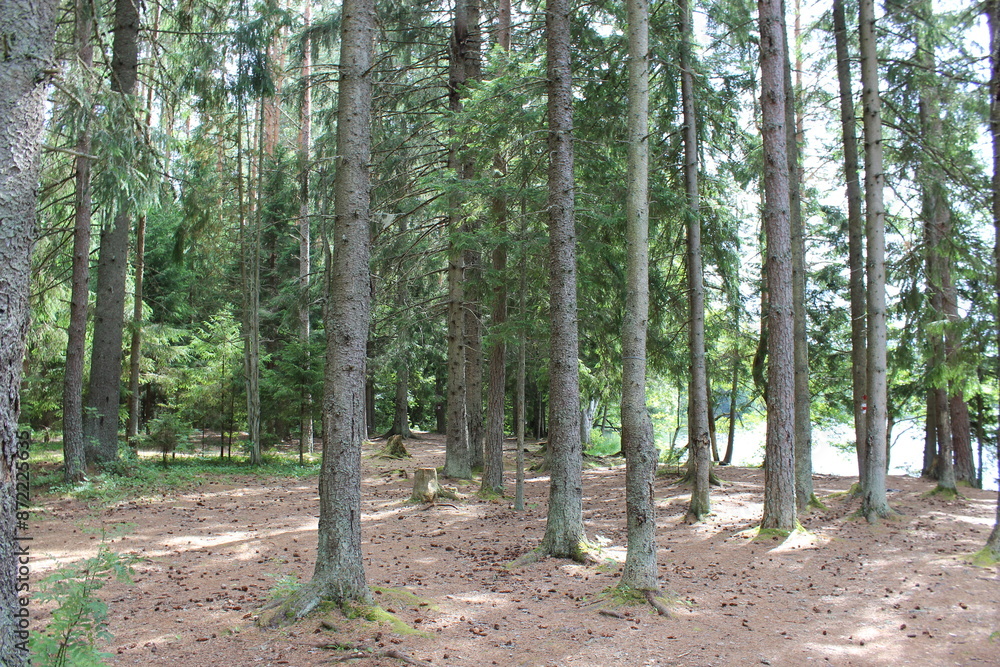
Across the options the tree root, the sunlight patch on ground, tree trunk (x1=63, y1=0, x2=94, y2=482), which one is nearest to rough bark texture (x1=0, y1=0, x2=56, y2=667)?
the tree root

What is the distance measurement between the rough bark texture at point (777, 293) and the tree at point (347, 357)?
242 inches

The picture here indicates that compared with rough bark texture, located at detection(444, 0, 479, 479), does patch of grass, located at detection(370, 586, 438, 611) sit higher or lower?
lower

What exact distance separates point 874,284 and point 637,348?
6.05 metres

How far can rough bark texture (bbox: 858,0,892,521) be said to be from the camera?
10.3 metres

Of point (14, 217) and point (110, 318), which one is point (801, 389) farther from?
point (110, 318)

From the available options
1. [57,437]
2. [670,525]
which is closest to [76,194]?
[670,525]

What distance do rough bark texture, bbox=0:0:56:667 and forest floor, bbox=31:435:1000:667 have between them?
1964mm

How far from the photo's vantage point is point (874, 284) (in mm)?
10383

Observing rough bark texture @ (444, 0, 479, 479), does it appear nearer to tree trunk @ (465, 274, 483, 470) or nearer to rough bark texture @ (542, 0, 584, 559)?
tree trunk @ (465, 274, 483, 470)

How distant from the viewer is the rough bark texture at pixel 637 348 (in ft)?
20.5

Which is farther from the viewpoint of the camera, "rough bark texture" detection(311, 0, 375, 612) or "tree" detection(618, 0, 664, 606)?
"tree" detection(618, 0, 664, 606)

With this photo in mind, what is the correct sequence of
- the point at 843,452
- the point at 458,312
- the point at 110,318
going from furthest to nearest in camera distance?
the point at 843,452 → the point at 458,312 → the point at 110,318

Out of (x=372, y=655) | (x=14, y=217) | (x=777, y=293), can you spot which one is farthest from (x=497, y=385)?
(x=14, y=217)

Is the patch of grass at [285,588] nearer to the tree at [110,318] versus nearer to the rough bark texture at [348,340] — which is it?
the rough bark texture at [348,340]
